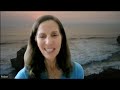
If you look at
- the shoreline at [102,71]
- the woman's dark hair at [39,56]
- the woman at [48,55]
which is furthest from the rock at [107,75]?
the woman's dark hair at [39,56]

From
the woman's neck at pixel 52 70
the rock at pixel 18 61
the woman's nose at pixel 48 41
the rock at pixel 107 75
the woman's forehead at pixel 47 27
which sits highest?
the woman's forehead at pixel 47 27

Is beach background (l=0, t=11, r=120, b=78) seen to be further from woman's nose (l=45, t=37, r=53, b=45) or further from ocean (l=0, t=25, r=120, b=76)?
woman's nose (l=45, t=37, r=53, b=45)

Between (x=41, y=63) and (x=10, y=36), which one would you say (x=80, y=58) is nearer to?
(x=41, y=63)

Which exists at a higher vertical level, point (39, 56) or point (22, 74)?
point (39, 56)

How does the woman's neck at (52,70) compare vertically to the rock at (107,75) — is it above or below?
above

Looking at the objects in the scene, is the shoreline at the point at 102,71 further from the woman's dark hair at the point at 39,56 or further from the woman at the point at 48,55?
the woman's dark hair at the point at 39,56

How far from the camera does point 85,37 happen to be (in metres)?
2.59

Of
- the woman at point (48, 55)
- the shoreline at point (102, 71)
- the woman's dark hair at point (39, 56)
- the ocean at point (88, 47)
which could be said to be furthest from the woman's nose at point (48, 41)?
the shoreline at point (102, 71)

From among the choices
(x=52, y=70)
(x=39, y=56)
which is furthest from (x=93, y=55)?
(x=39, y=56)

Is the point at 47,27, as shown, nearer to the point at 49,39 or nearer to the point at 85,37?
the point at 49,39

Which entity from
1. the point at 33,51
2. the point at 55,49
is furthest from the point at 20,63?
the point at 55,49

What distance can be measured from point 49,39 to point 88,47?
1.39ft

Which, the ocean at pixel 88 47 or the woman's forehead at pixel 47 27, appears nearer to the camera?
the woman's forehead at pixel 47 27

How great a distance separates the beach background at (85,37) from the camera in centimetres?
258
